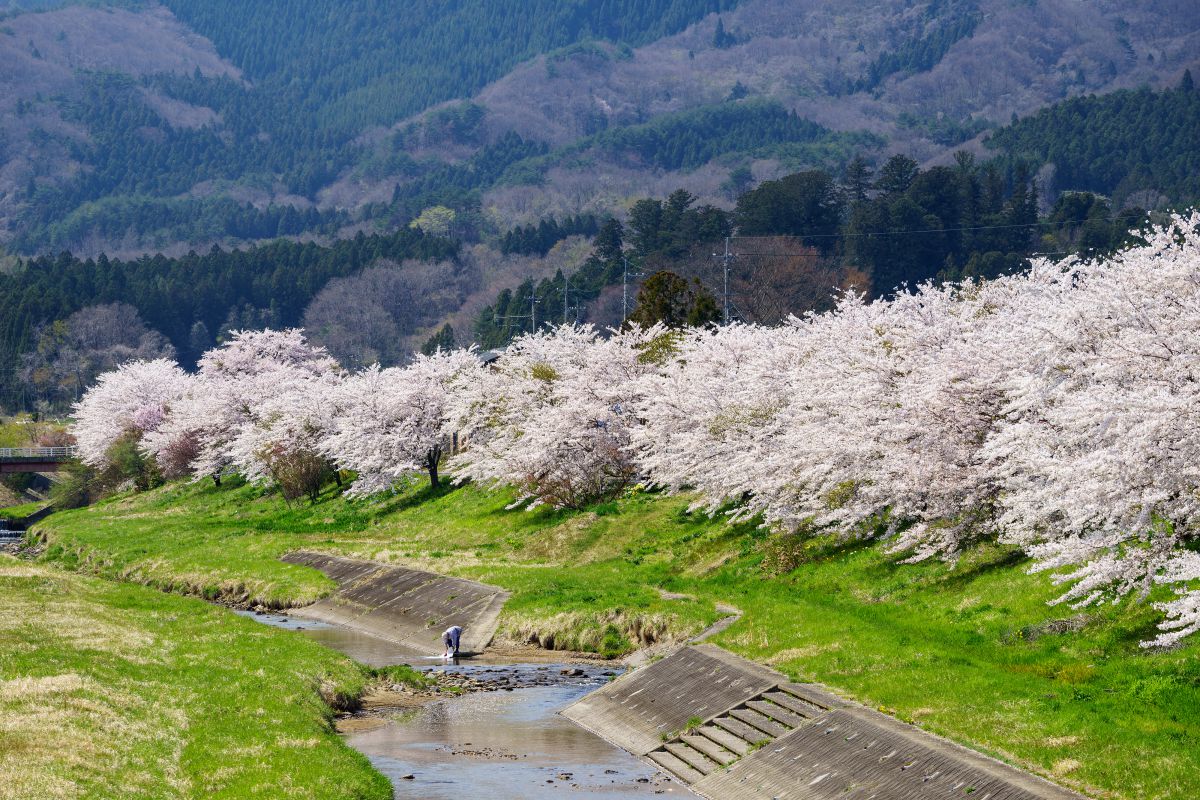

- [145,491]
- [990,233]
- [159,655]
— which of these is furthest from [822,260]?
[159,655]

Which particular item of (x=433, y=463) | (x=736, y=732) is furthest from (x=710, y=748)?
(x=433, y=463)

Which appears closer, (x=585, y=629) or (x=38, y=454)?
(x=585, y=629)

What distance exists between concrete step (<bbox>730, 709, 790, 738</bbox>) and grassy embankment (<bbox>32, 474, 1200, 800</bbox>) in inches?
76.6

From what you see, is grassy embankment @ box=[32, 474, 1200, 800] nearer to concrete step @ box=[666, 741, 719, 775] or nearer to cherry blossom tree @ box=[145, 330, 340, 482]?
concrete step @ box=[666, 741, 719, 775]

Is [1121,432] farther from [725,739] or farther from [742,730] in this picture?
[725,739]

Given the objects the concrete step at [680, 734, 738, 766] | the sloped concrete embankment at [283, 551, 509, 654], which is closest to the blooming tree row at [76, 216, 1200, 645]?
the concrete step at [680, 734, 738, 766]

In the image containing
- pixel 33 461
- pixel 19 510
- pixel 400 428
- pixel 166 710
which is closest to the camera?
pixel 166 710

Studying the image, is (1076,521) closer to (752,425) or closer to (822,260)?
(752,425)

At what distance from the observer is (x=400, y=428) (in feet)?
301

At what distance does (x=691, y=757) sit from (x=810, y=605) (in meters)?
11.7

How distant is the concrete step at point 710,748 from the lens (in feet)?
110

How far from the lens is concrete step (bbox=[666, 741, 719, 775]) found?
111 ft

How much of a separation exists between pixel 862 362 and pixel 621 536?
61.8 feet

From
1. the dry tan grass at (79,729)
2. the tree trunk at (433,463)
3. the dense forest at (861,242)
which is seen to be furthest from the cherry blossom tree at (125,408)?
the dry tan grass at (79,729)
